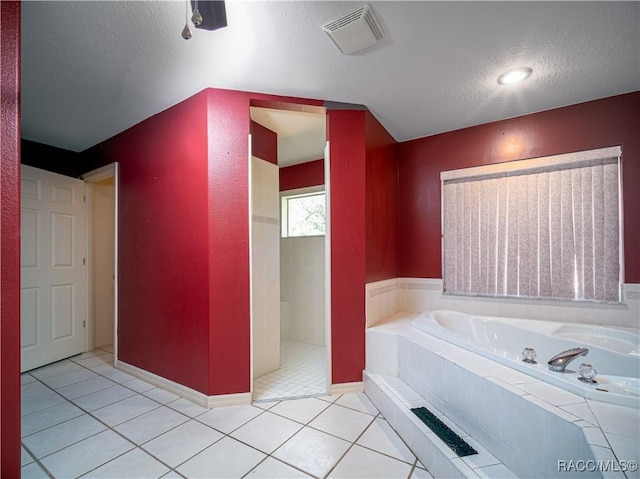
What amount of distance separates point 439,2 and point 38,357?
435 cm

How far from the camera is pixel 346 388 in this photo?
7.61ft

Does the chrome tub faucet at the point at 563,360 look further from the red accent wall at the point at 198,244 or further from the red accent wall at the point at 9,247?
the red accent wall at the point at 9,247

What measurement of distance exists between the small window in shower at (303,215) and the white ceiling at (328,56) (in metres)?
1.49

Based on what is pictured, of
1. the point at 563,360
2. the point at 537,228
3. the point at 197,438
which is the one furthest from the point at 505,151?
the point at 197,438

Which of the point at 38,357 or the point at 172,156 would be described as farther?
the point at 38,357

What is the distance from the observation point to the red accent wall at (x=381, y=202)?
2.54 meters

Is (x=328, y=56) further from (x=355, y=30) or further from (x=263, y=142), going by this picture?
(x=263, y=142)

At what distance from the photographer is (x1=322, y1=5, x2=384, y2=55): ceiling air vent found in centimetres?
147

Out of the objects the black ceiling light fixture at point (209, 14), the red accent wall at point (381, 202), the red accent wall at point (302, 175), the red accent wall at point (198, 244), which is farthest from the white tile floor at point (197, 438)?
the red accent wall at point (302, 175)

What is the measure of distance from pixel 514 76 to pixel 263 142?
80.8 inches

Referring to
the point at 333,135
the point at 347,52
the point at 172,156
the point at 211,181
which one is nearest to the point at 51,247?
the point at 172,156

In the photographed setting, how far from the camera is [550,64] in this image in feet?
6.23

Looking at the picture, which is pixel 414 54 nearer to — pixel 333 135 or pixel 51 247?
pixel 333 135

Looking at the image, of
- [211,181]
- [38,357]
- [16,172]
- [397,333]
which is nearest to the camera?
[16,172]
